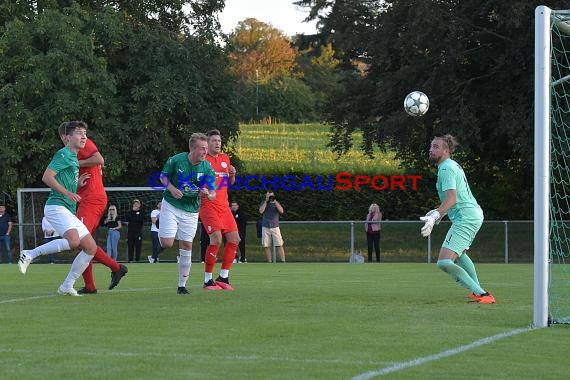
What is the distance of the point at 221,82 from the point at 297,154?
63.7 ft

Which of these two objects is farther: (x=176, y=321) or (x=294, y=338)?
(x=176, y=321)

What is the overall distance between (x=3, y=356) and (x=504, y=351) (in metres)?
3.46

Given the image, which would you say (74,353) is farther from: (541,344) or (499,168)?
(499,168)

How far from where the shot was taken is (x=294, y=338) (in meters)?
8.38

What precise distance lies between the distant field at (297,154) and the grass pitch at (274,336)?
26.8m

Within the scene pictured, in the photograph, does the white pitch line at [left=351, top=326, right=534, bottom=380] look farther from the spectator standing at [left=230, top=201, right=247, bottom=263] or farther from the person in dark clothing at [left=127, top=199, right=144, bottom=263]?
the person in dark clothing at [left=127, top=199, right=144, bottom=263]

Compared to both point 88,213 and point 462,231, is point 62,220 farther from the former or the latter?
point 462,231

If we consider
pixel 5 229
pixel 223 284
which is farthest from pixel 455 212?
pixel 5 229

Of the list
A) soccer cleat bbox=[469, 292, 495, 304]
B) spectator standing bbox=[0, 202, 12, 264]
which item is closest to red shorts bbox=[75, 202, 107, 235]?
soccer cleat bbox=[469, 292, 495, 304]

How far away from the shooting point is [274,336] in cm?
852

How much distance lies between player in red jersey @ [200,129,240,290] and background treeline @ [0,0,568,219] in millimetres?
17481

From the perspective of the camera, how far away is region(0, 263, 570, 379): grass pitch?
267 inches

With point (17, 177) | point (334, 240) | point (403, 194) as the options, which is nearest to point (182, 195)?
point (334, 240)

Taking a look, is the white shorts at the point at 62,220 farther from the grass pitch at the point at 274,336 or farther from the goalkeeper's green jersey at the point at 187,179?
the goalkeeper's green jersey at the point at 187,179
